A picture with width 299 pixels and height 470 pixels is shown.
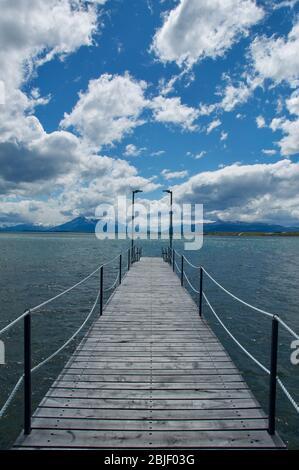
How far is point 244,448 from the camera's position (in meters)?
3.57

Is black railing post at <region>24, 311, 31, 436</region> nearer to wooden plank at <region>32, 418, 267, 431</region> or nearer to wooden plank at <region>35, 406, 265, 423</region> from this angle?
wooden plank at <region>32, 418, 267, 431</region>

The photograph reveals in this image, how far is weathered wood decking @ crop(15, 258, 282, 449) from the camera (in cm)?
373

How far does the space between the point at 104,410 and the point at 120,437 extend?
62 cm

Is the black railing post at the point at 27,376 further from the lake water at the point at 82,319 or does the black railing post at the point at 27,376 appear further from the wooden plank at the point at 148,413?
the lake water at the point at 82,319

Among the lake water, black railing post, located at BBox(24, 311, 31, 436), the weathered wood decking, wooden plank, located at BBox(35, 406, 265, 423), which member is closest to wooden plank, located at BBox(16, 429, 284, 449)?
the weathered wood decking

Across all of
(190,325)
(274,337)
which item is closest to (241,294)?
(190,325)

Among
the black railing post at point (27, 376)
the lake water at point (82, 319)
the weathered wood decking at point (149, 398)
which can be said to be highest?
the black railing post at point (27, 376)

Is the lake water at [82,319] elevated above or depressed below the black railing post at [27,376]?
below

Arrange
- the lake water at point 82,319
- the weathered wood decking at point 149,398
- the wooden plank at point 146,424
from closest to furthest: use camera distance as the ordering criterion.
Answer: the weathered wood decking at point 149,398 → the wooden plank at point 146,424 → the lake water at point 82,319

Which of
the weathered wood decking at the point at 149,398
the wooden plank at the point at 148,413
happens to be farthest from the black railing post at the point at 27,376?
the wooden plank at the point at 148,413

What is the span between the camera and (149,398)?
4.66 m

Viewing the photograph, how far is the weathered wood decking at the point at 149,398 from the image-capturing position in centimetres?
373

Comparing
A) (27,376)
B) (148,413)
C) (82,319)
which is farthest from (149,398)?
(82,319)
